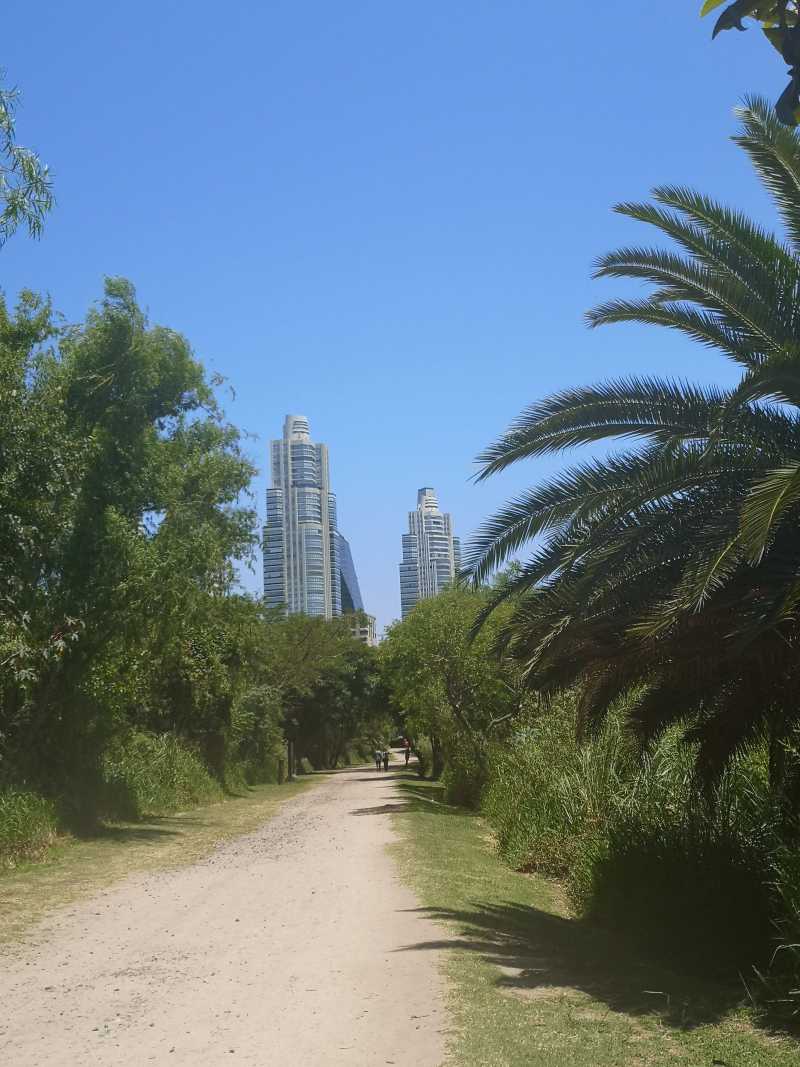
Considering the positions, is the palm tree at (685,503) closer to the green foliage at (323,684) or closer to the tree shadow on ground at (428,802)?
the tree shadow on ground at (428,802)

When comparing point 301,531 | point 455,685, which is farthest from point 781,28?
point 301,531

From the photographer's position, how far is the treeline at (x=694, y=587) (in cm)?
865

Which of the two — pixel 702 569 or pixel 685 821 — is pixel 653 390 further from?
pixel 685 821

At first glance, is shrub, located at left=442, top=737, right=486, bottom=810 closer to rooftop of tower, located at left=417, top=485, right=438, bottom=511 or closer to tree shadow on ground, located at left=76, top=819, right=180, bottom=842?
tree shadow on ground, located at left=76, top=819, right=180, bottom=842

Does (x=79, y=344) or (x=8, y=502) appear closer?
(x=8, y=502)

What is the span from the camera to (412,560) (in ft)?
366

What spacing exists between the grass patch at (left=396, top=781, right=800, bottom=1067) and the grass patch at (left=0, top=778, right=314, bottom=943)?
447 centimetres

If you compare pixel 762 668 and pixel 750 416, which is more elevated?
pixel 750 416

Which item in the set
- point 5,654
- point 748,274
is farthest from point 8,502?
point 748,274

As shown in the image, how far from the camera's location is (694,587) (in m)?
7.55

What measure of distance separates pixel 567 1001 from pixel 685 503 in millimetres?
4403

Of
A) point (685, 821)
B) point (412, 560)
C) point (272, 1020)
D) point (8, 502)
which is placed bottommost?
point (272, 1020)

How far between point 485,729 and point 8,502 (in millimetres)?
17290

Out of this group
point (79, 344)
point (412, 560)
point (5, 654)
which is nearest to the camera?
point (5, 654)
